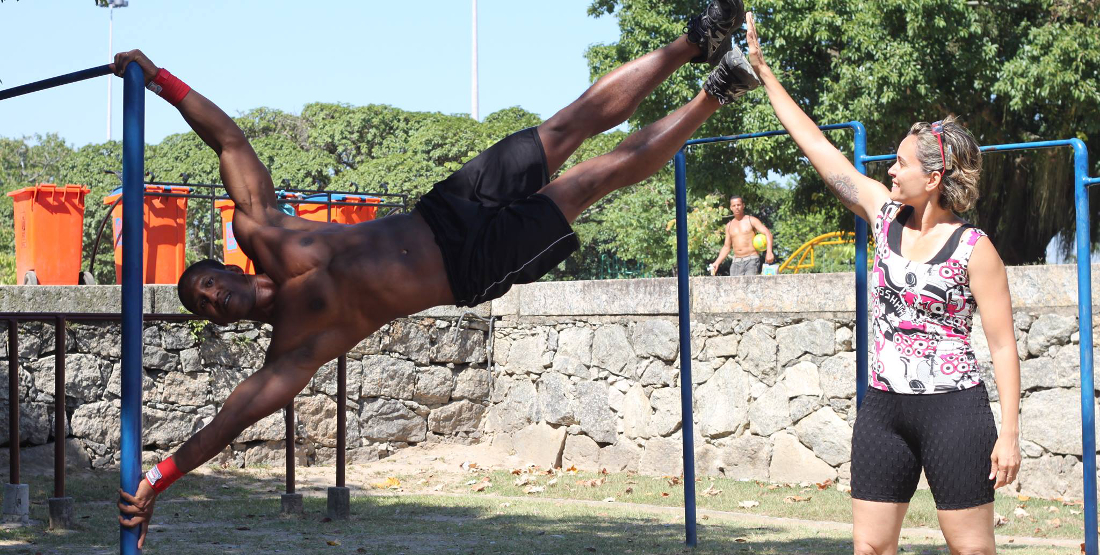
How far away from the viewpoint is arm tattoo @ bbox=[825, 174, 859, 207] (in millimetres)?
3418

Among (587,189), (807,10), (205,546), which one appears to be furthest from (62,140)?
(587,189)

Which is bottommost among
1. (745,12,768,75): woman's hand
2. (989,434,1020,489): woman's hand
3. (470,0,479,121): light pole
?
(989,434,1020,489): woman's hand

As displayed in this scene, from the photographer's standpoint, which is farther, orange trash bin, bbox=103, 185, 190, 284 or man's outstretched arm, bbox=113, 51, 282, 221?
orange trash bin, bbox=103, 185, 190, 284

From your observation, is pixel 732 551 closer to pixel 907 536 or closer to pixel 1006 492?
pixel 907 536

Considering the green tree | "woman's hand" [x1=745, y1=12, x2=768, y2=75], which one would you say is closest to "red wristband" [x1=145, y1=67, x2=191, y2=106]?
"woman's hand" [x1=745, y1=12, x2=768, y2=75]

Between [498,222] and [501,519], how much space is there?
3.48 metres

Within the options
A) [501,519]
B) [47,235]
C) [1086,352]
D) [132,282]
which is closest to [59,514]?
[501,519]

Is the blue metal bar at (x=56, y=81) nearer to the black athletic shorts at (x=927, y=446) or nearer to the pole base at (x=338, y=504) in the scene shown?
the black athletic shorts at (x=927, y=446)

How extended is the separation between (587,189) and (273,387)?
1.17 m

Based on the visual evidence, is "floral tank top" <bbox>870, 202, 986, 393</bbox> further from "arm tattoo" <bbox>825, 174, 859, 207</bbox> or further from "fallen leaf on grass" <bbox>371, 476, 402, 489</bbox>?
"fallen leaf on grass" <bbox>371, 476, 402, 489</bbox>

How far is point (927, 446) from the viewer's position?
2945 millimetres

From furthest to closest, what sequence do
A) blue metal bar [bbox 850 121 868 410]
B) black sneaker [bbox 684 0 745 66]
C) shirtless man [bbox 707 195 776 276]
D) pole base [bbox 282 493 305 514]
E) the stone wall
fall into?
shirtless man [bbox 707 195 776 276] < the stone wall < pole base [bbox 282 493 305 514] < blue metal bar [bbox 850 121 868 410] < black sneaker [bbox 684 0 745 66]

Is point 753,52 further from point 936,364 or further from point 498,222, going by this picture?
point 936,364

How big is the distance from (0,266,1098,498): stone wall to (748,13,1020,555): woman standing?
423 cm
